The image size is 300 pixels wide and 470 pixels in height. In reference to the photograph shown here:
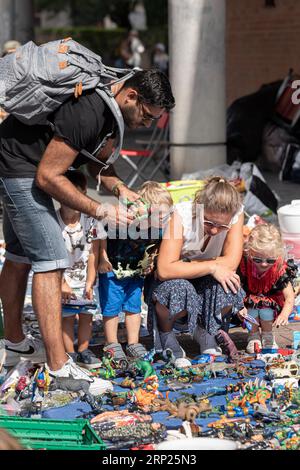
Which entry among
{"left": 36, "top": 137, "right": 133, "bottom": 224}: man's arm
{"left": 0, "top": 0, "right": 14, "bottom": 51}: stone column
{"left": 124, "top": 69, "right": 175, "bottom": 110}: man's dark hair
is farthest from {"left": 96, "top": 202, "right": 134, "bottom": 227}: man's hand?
{"left": 0, "top": 0, "right": 14, "bottom": 51}: stone column

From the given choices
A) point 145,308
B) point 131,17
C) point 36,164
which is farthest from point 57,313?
point 131,17

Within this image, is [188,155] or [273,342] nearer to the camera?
[273,342]

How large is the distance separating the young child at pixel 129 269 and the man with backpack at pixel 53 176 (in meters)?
0.57

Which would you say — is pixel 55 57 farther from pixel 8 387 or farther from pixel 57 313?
pixel 8 387

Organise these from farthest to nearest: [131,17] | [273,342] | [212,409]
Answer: [131,17], [273,342], [212,409]

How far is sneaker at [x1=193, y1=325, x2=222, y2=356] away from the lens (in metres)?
5.64

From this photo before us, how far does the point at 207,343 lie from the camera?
5664 millimetres

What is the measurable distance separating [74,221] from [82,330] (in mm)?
645

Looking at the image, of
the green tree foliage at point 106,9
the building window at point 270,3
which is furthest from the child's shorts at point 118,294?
the green tree foliage at point 106,9

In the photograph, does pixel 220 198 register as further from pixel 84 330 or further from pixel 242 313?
pixel 84 330

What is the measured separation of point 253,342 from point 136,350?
0.67 meters

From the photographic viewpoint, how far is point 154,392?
4992 mm

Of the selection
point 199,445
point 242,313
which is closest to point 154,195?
point 242,313

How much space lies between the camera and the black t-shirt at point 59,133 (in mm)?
4863
